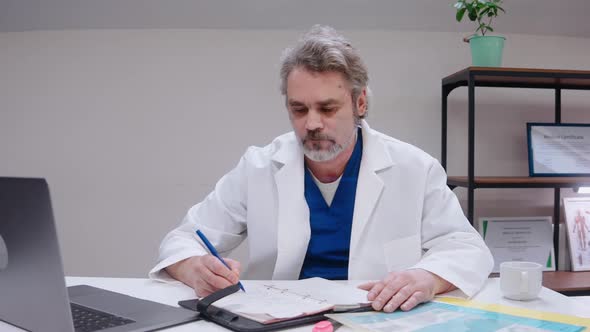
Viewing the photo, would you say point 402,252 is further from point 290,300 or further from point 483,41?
point 483,41

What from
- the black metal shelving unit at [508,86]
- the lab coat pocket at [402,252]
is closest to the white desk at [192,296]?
the lab coat pocket at [402,252]

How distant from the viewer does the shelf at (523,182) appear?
205 cm

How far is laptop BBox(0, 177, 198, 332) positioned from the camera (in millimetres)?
646

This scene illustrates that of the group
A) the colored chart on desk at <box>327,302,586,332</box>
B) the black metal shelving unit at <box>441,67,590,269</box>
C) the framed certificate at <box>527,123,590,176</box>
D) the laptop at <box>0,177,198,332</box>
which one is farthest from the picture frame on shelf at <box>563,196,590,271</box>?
the laptop at <box>0,177,198,332</box>

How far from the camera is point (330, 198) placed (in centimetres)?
151

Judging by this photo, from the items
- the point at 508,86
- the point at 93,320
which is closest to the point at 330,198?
the point at 93,320

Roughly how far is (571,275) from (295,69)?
5.36ft

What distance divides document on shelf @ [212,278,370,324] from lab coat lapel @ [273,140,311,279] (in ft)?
1.08

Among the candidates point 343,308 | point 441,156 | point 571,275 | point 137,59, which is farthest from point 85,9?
point 571,275

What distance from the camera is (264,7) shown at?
2279mm

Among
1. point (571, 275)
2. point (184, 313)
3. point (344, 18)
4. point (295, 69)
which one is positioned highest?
point (344, 18)

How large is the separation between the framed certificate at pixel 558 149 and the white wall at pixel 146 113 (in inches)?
15.8

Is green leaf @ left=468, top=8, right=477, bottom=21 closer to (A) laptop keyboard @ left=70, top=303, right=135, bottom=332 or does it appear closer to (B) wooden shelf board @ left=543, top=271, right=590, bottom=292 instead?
(B) wooden shelf board @ left=543, top=271, right=590, bottom=292

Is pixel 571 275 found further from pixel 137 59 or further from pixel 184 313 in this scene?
pixel 137 59
